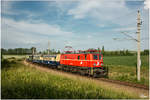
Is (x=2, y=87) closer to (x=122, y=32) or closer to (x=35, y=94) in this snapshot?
(x=35, y=94)

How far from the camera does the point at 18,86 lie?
24.8 ft

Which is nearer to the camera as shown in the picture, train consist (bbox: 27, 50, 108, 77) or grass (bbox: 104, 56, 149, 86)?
grass (bbox: 104, 56, 149, 86)

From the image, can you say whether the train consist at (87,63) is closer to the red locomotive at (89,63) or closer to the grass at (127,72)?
the red locomotive at (89,63)

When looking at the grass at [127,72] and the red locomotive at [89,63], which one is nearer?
the grass at [127,72]

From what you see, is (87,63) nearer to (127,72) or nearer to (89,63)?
(89,63)

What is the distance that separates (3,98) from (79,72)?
13197 millimetres

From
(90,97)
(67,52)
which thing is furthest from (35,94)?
(67,52)

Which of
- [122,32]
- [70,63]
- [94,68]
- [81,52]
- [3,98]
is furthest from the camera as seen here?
[70,63]

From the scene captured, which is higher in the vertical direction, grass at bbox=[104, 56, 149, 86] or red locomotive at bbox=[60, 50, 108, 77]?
red locomotive at bbox=[60, 50, 108, 77]

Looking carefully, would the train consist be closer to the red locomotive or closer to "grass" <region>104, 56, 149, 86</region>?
the red locomotive

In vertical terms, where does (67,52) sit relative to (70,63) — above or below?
above

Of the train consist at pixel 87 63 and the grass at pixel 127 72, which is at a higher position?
the train consist at pixel 87 63

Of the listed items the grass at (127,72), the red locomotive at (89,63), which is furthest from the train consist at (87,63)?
the grass at (127,72)

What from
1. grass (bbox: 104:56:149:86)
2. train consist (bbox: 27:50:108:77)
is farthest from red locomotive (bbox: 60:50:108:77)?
grass (bbox: 104:56:149:86)
